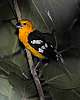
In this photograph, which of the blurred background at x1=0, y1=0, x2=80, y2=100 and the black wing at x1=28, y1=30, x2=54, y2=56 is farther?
the black wing at x1=28, y1=30, x2=54, y2=56

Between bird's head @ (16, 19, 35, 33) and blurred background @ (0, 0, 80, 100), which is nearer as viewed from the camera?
blurred background @ (0, 0, 80, 100)

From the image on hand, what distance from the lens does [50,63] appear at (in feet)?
3.32

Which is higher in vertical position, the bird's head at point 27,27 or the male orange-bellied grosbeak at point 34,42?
the bird's head at point 27,27

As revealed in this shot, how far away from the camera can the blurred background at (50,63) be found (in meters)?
0.74

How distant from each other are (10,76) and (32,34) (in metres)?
0.61

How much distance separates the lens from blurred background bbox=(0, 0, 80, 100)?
74 centimetres

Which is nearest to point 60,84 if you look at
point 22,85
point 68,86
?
point 68,86

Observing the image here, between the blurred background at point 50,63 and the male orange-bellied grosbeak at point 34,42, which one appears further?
the male orange-bellied grosbeak at point 34,42

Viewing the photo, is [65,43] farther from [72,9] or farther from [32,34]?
[32,34]

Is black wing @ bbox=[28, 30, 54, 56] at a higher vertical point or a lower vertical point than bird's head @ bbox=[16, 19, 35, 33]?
lower

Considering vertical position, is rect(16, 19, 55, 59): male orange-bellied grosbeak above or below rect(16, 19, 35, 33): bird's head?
below

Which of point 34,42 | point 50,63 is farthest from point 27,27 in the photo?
point 50,63

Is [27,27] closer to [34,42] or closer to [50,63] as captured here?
[34,42]

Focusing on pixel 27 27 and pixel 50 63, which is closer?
pixel 50 63
